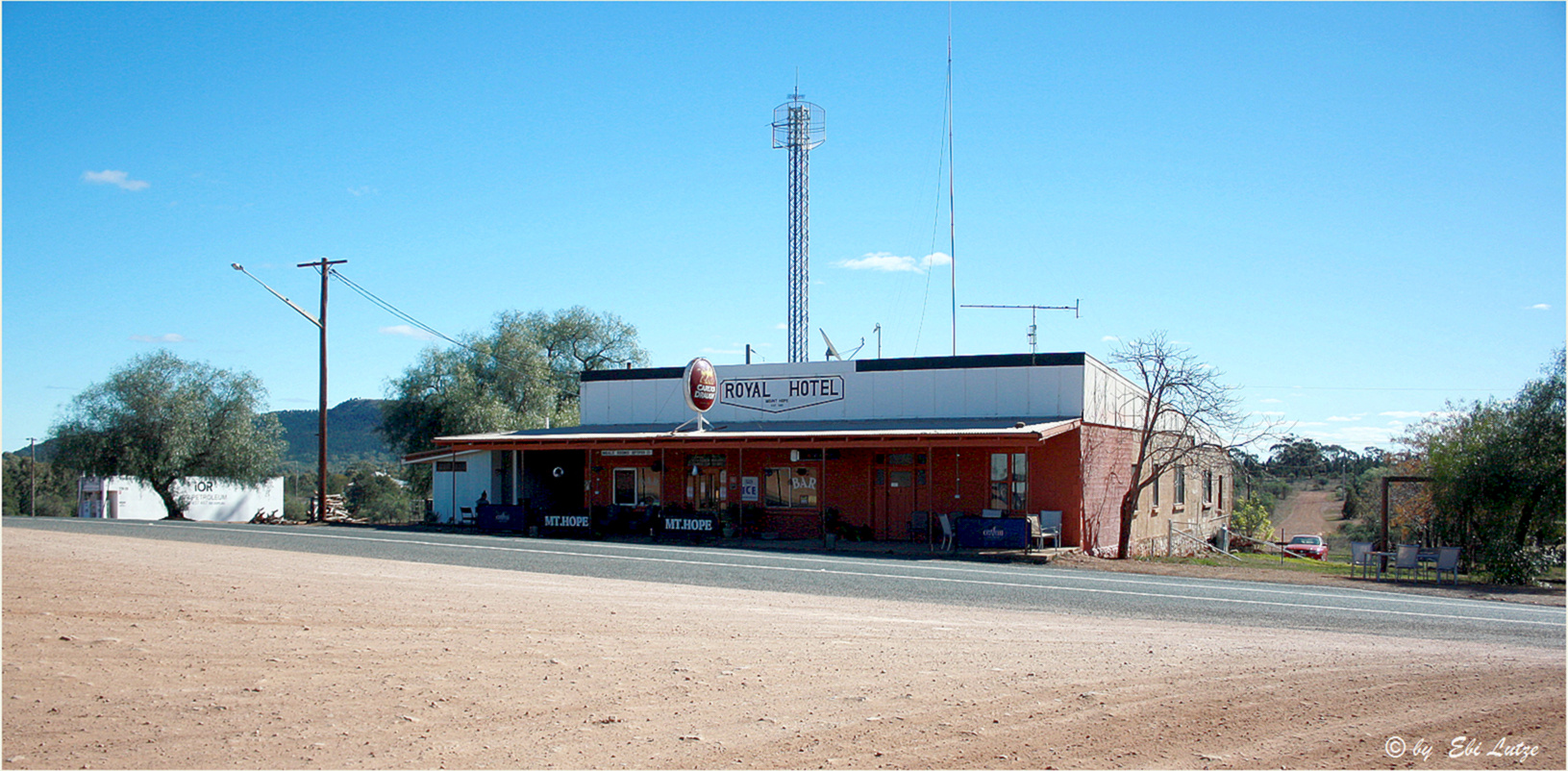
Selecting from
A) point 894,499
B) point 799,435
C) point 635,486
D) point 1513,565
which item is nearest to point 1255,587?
point 1513,565

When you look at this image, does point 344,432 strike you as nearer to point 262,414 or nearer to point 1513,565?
point 262,414

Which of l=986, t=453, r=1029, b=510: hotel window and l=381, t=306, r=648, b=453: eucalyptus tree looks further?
l=381, t=306, r=648, b=453: eucalyptus tree

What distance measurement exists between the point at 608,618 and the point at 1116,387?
2013 centimetres

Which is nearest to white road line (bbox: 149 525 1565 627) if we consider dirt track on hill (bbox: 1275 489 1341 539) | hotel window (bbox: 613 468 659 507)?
hotel window (bbox: 613 468 659 507)

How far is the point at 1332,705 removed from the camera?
709 cm

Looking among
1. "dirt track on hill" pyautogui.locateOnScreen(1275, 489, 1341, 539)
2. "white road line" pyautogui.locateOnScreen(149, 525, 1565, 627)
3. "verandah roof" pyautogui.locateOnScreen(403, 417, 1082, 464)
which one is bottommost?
"dirt track on hill" pyautogui.locateOnScreen(1275, 489, 1341, 539)

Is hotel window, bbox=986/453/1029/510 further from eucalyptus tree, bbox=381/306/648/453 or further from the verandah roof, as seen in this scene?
eucalyptus tree, bbox=381/306/648/453

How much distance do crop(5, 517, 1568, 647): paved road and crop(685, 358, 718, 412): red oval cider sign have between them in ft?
17.1

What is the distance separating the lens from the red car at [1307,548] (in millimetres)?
32281

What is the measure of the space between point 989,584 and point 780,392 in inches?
561

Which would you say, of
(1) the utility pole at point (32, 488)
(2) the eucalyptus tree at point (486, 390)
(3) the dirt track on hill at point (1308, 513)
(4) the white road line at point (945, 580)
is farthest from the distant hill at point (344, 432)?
(4) the white road line at point (945, 580)

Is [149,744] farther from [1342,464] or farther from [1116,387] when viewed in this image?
[1342,464]

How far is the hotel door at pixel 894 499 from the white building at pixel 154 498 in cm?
2897

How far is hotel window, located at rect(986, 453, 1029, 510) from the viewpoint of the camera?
75.5 ft
